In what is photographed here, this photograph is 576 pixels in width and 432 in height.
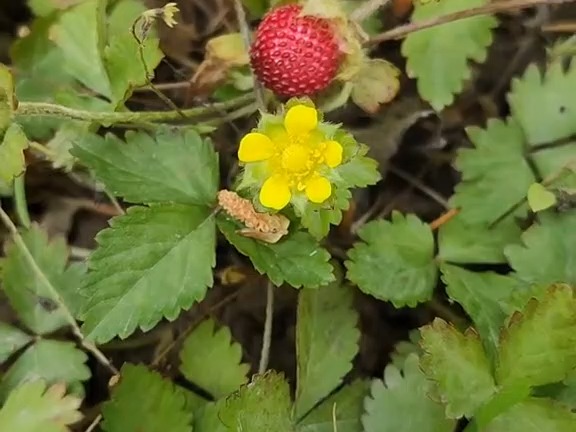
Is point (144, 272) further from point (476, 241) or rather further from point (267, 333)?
point (476, 241)

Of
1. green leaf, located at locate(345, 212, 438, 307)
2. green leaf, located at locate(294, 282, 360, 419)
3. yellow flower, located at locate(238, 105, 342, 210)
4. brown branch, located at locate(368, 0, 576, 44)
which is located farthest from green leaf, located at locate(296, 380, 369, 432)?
brown branch, located at locate(368, 0, 576, 44)

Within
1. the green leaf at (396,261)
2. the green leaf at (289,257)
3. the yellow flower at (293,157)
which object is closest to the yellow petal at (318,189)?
the yellow flower at (293,157)

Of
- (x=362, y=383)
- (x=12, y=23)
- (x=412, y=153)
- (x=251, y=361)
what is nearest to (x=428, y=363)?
(x=362, y=383)

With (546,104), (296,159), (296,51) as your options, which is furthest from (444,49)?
(296,159)

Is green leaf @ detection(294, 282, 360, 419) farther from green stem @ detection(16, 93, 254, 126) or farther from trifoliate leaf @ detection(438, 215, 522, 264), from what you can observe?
green stem @ detection(16, 93, 254, 126)

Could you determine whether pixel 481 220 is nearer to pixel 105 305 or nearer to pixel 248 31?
pixel 248 31

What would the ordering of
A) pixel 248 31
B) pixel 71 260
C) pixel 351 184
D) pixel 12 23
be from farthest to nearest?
pixel 12 23 → pixel 71 260 → pixel 248 31 → pixel 351 184
